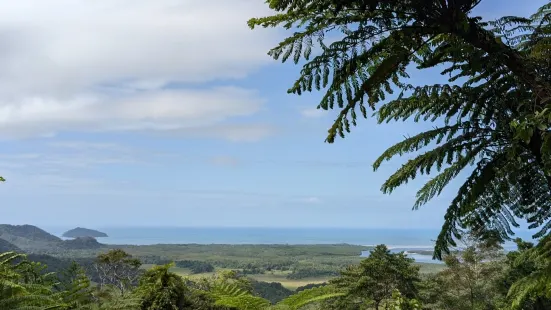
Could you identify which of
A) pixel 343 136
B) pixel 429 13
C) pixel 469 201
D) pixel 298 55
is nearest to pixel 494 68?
pixel 429 13

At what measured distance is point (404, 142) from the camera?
514 cm

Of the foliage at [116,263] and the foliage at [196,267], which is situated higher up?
the foliage at [116,263]

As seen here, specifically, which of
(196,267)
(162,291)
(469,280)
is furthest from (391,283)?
(196,267)

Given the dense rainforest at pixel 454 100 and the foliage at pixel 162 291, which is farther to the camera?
the foliage at pixel 162 291

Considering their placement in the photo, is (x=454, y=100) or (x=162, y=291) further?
(x=162, y=291)

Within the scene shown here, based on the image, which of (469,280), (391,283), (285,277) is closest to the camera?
(391,283)

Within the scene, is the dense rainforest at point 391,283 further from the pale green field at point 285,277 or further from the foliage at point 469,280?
the pale green field at point 285,277

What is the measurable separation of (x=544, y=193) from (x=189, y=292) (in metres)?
12.6

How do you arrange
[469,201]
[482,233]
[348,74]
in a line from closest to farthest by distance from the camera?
1. [348,74]
2. [469,201]
3. [482,233]

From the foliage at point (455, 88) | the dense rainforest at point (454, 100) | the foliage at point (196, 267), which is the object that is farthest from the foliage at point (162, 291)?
the foliage at point (196, 267)

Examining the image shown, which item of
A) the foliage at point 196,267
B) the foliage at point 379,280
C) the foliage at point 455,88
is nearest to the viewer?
the foliage at point 455,88

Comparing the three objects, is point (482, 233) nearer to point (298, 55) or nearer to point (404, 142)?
point (404, 142)

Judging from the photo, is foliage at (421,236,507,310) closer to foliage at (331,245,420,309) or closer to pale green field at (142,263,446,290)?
foliage at (331,245,420,309)

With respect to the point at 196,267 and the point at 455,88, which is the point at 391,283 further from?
the point at 196,267
